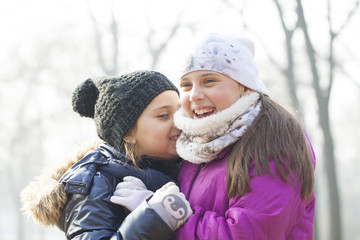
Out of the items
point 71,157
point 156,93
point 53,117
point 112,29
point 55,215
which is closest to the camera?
point 55,215

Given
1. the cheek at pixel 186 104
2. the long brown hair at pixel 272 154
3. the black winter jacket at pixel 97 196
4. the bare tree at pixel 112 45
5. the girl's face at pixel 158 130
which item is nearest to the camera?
the long brown hair at pixel 272 154

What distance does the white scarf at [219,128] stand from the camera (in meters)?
2.43

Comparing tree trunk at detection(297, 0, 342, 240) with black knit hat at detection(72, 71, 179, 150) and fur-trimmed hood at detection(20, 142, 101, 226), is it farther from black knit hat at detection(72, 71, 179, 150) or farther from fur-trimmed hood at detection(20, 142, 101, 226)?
fur-trimmed hood at detection(20, 142, 101, 226)

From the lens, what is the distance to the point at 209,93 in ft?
8.24

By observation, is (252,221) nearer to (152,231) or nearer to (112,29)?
(152,231)

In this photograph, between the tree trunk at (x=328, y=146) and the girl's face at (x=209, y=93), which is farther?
the tree trunk at (x=328, y=146)

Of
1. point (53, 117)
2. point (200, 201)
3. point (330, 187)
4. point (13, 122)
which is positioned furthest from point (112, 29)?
point (13, 122)

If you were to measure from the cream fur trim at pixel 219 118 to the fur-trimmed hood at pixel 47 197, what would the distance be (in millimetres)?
876

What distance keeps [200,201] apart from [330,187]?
27.2 ft

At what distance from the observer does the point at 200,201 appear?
242 cm

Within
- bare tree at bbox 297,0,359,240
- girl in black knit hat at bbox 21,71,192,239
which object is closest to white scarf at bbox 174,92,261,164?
girl in black knit hat at bbox 21,71,192,239

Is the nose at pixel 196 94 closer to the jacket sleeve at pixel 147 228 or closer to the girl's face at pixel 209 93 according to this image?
the girl's face at pixel 209 93

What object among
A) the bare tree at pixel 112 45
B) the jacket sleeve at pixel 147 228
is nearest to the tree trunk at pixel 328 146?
the bare tree at pixel 112 45

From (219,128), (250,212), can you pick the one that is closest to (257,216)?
(250,212)
